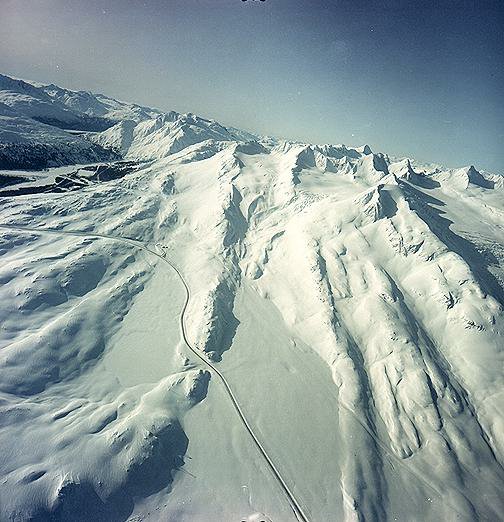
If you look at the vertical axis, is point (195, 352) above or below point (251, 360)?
below

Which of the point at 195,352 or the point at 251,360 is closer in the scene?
the point at 195,352

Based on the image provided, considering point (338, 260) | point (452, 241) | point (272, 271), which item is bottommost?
point (272, 271)

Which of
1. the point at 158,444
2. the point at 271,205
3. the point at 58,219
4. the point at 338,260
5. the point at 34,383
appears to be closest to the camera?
the point at 158,444

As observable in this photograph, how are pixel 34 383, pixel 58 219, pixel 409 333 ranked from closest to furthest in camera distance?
pixel 34 383
pixel 409 333
pixel 58 219

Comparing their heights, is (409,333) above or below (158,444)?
above

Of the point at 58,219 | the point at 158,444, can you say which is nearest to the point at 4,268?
the point at 58,219

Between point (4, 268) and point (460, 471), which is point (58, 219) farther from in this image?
point (460, 471)

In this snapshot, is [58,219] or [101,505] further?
[58,219]

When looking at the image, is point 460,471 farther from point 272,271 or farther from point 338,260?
point 272,271
